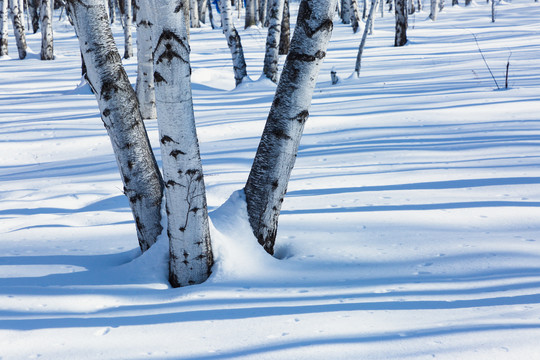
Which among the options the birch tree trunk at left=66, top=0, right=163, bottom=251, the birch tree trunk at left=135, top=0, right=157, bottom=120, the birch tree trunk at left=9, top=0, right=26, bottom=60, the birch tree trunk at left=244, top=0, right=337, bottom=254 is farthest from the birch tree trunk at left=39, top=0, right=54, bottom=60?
the birch tree trunk at left=244, top=0, right=337, bottom=254

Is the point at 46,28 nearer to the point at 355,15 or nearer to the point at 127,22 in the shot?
the point at 127,22

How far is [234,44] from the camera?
9852mm

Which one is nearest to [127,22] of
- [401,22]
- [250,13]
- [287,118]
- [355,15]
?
[401,22]

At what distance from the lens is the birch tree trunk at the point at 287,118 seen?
2697mm

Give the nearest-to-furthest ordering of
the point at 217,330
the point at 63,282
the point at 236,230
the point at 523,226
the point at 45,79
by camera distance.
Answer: the point at 217,330
the point at 63,282
the point at 236,230
the point at 523,226
the point at 45,79

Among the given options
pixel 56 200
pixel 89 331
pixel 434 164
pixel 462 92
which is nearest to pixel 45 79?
pixel 56 200

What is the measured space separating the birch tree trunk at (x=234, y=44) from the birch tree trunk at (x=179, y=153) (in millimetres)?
7654

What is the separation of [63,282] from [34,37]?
2461 centimetres

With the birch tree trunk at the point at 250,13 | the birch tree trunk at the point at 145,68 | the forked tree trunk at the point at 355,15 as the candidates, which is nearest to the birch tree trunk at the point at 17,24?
the birch tree trunk at the point at 250,13

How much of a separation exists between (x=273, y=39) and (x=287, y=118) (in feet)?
24.1

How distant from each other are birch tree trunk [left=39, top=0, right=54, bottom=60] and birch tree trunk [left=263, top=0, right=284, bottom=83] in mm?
8760

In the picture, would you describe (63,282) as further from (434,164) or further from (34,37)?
(34,37)

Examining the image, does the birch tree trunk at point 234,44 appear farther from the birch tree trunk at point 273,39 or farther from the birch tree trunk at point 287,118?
the birch tree trunk at point 287,118

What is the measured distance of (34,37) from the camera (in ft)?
77.6
